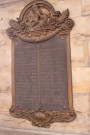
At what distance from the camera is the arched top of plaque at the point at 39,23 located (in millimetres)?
4719

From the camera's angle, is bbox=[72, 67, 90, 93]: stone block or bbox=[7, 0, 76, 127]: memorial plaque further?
bbox=[7, 0, 76, 127]: memorial plaque

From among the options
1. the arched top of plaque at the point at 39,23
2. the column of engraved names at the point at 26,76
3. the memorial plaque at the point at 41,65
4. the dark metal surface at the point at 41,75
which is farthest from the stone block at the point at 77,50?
the column of engraved names at the point at 26,76

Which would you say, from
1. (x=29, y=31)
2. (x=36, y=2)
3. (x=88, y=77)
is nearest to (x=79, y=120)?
(x=88, y=77)

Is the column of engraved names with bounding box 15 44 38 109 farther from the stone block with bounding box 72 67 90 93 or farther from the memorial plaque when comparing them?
the stone block with bounding box 72 67 90 93

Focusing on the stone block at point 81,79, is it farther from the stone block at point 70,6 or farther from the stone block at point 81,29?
the stone block at point 70,6

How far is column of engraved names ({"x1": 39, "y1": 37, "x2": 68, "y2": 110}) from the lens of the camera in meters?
4.66

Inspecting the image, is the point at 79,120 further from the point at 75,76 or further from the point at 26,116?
the point at 26,116

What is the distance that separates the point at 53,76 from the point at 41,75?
423mm

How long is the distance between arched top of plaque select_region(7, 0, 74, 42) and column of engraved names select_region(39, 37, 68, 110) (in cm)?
43

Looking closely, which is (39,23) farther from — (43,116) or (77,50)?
(43,116)

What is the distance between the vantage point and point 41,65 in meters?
4.95

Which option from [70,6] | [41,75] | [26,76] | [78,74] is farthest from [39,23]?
[78,74]

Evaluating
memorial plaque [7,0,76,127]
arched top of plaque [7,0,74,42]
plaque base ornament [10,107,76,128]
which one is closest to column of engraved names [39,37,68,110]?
memorial plaque [7,0,76,127]

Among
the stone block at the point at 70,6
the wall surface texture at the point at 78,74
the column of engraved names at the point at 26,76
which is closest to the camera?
the wall surface texture at the point at 78,74
